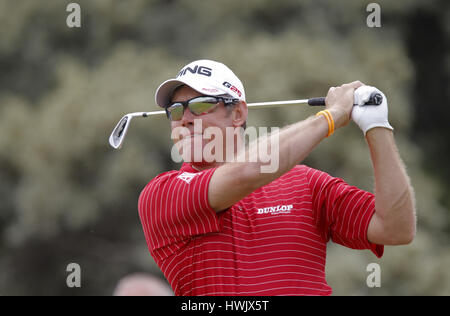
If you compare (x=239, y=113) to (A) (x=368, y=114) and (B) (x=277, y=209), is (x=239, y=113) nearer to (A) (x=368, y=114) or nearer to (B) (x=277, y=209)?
(B) (x=277, y=209)

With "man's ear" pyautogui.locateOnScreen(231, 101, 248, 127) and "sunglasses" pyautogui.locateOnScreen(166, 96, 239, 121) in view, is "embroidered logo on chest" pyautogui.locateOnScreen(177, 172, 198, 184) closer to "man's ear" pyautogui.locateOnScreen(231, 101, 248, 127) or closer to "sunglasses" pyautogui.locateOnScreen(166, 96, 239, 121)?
"sunglasses" pyautogui.locateOnScreen(166, 96, 239, 121)

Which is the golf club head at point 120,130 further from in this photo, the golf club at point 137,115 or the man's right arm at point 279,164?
the man's right arm at point 279,164

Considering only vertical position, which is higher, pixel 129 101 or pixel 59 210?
pixel 129 101

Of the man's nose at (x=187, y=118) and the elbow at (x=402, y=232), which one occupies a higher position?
the man's nose at (x=187, y=118)

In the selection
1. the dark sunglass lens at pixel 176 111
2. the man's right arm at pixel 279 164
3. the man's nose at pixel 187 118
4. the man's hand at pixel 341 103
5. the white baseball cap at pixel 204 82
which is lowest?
the man's right arm at pixel 279 164

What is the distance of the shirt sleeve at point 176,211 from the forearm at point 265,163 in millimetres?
109

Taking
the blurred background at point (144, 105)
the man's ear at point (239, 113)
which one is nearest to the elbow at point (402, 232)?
the man's ear at point (239, 113)

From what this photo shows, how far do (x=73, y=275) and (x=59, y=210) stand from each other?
898 millimetres

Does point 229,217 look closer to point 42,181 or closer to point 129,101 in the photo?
point 129,101

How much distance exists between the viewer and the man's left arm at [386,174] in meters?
2.84

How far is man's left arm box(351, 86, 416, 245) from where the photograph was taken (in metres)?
2.84

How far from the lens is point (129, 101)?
25.6ft

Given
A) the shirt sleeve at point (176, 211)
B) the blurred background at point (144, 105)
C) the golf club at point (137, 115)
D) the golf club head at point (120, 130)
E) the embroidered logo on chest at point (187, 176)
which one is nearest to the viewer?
the shirt sleeve at point (176, 211)
